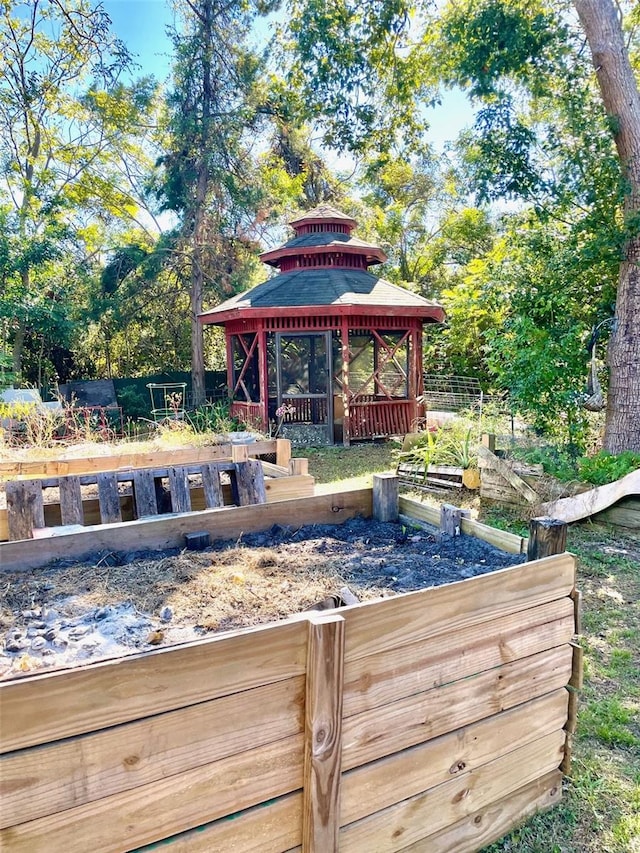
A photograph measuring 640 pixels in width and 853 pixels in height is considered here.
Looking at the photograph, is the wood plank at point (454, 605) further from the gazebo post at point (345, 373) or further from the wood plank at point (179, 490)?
the gazebo post at point (345, 373)

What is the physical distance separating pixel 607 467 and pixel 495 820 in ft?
16.4

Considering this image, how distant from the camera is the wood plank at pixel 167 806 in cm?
114

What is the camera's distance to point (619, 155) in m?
6.66

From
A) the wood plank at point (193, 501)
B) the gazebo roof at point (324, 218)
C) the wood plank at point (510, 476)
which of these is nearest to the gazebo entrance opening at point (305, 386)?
the gazebo roof at point (324, 218)

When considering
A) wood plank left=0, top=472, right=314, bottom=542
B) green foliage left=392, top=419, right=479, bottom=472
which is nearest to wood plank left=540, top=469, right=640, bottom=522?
green foliage left=392, top=419, right=479, bottom=472

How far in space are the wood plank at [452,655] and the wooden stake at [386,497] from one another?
1.08 m

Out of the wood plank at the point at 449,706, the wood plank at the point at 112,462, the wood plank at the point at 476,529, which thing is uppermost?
the wood plank at the point at 112,462

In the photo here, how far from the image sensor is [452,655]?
1689 mm

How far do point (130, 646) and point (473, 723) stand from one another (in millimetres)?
1131

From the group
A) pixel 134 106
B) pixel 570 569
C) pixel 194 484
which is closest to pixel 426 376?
pixel 134 106

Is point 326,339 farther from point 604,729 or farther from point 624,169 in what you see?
point 604,729

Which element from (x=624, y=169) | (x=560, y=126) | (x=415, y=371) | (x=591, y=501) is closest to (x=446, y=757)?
(x=591, y=501)

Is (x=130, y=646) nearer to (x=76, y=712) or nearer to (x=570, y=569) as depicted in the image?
(x=76, y=712)

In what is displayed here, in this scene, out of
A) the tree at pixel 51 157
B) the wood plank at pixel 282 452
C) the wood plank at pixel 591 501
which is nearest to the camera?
the wood plank at pixel 282 452
